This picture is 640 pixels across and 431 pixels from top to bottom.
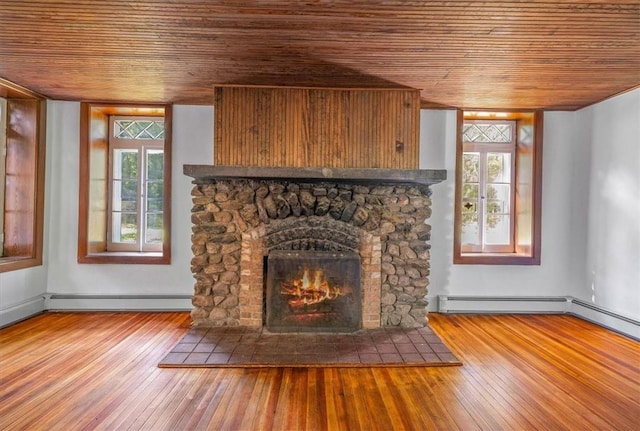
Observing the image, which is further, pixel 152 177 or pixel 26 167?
pixel 152 177

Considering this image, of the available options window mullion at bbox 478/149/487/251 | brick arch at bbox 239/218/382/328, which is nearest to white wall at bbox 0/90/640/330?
window mullion at bbox 478/149/487/251

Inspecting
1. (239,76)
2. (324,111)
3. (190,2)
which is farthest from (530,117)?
(190,2)

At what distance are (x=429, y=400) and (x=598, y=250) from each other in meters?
3.12

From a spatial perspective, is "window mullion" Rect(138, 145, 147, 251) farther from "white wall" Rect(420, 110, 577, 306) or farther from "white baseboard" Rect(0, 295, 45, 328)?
"white wall" Rect(420, 110, 577, 306)

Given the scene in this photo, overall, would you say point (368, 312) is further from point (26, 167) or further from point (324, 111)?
point (26, 167)

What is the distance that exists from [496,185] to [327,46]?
3.10 metres

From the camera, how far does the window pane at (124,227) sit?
434 centimetres

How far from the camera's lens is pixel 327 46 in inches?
101

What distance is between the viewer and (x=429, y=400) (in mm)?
2293

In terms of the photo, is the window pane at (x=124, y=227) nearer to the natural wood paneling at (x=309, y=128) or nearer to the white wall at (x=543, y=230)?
the natural wood paneling at (x=309, y=128)

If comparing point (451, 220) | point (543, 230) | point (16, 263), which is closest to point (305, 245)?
point (451, 220)

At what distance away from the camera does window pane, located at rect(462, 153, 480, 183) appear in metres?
4.43

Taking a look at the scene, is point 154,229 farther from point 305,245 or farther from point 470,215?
point 470,215

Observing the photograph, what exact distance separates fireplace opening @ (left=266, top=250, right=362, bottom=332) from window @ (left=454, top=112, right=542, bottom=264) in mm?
1784
